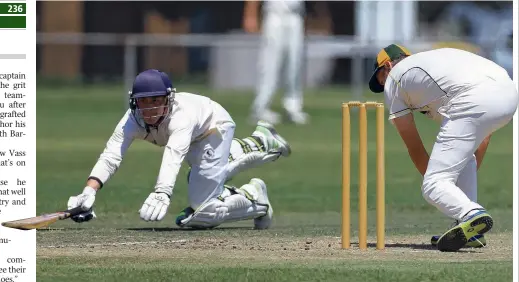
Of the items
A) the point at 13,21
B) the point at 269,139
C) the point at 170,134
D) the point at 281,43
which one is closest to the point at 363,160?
the point at 170,134

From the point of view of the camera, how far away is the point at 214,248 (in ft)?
32.5

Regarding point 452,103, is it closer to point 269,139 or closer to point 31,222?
point 269,139

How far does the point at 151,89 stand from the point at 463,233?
271 centimetres

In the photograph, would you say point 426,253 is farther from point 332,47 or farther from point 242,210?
point 332,47

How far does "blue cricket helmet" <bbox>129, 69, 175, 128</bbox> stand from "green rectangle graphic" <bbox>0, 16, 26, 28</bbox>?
130 centimetres

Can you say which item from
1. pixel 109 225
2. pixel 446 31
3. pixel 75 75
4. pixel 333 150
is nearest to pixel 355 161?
pixel 333 150

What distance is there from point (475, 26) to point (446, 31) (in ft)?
9.26

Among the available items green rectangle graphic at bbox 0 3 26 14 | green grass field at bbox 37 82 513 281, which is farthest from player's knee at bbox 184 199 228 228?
green rectangle graphic at bbox 0 3 26 14

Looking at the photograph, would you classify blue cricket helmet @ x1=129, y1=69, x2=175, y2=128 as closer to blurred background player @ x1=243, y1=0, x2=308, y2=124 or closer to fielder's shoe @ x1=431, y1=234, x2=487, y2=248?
fielder's shoe @ x1=431, y1=234, x2=487, y2=248

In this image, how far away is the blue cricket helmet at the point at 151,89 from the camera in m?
10.5

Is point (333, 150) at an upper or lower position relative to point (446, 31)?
lower

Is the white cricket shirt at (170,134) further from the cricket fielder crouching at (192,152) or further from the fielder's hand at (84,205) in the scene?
the fielder's hand at (84,205)

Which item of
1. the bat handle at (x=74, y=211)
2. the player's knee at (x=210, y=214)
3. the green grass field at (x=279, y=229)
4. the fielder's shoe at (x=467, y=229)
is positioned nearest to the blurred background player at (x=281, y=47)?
the green grass field at (x=279, y=229)

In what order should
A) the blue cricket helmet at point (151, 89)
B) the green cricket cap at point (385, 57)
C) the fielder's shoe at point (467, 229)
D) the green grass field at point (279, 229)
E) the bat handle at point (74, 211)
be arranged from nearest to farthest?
the green grass field at point (279, 229) < the fielder's shoe at point (467, 229) < the green cricket cap at point (385, 57) < the bat handle at point (74, 211) < the blue cricket helmet at point (151, 89)
